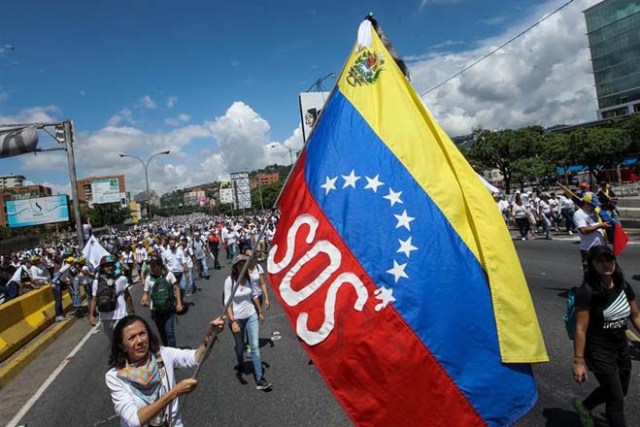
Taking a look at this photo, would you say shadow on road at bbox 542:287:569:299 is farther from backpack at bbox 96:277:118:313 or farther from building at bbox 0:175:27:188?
building at bbox 0:175:27:188

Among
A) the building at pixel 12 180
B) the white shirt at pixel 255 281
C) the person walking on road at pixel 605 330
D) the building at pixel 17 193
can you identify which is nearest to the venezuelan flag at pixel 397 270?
the person walking on road at pixel 605 330

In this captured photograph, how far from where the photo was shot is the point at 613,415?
3258 mm

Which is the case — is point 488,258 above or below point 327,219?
below

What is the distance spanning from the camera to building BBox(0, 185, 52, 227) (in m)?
77.2

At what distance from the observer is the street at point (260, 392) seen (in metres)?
4.35

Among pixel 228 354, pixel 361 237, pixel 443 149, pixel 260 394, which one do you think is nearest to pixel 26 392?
pixel 228 354

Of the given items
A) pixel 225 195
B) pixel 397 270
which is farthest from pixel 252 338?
pixel 225 195

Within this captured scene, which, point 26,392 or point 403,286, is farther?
point 26,392

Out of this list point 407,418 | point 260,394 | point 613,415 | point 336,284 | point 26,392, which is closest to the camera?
point 407,418

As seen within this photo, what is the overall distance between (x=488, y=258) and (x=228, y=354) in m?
5.31

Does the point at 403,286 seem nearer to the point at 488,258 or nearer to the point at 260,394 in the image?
the point at 488,258

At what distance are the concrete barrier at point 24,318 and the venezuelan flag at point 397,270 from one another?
8536 mm

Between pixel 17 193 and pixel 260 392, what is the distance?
119844mm

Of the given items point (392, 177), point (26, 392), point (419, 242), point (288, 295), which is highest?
point (392, 177)
